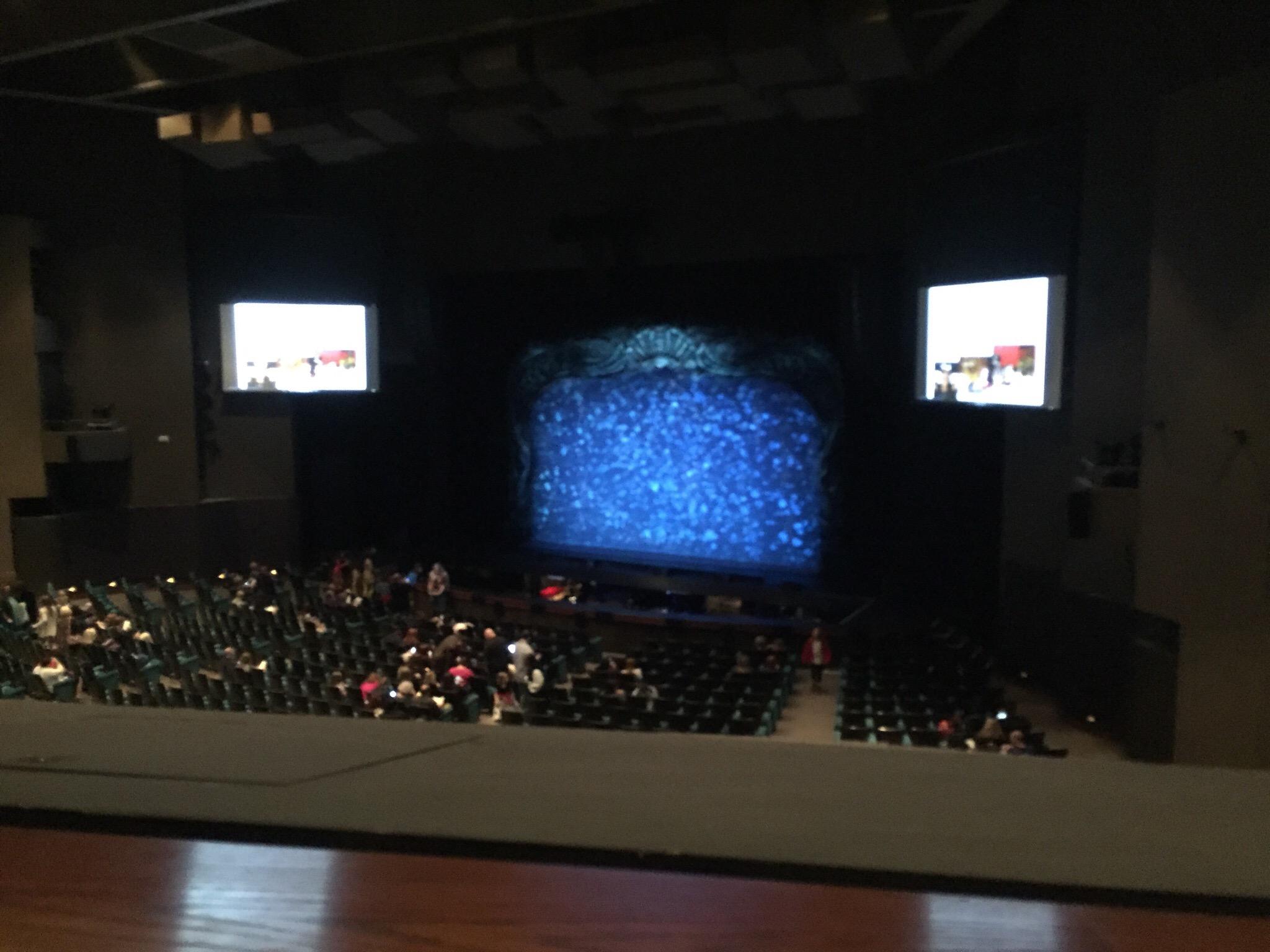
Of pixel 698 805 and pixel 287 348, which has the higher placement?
pixel 287 348

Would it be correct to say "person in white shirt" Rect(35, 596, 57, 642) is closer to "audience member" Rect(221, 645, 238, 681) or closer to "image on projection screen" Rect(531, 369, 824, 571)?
"audience member" Rect(221, 645, 238, 681)

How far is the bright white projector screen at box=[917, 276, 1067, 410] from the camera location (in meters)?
11.0

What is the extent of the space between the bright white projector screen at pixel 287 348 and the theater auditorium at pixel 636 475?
79mm

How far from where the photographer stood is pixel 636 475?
17141 millimetres

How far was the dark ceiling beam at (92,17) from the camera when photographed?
8.11 m

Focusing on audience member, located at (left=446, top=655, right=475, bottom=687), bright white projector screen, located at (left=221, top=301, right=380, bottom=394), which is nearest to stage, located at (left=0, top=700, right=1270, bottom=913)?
audience member, located at (left=446, top=655, right=475, bottom=687)

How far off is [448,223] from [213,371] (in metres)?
5.17

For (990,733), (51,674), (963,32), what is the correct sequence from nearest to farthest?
(990,733) → (51,674) → (963,32)

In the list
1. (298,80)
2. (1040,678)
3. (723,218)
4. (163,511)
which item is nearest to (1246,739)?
(1040,678)

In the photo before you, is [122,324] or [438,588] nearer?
[438,588]

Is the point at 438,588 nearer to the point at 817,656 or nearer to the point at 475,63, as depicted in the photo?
the point at 817,656

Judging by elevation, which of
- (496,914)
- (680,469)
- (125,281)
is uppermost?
(125,281)

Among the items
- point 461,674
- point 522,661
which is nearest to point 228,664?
point 461,674

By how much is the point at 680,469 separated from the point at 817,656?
6349 millimetres
